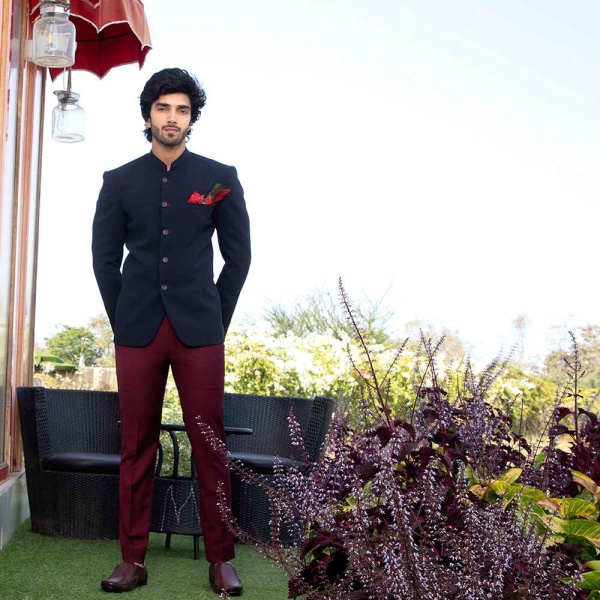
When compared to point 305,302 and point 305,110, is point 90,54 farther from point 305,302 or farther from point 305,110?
point 305,110

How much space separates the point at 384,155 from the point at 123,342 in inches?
788

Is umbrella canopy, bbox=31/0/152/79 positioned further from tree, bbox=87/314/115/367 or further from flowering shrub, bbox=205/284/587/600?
tree, bbox=87/314/115/367

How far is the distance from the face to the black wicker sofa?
1233 mm

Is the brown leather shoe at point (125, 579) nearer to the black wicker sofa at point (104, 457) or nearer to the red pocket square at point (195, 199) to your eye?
the black wicker sofa at point (104, 457)

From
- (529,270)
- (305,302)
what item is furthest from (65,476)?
(529,270)

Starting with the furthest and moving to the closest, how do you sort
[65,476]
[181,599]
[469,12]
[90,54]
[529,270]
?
[469,12] → [529,270] → [90,54] → [65,476] → [181,599]

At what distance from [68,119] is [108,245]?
194 centimetres

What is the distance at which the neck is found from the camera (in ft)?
12.0

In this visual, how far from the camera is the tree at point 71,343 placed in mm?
13992

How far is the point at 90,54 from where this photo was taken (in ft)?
18.1

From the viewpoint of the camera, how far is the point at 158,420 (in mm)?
3631

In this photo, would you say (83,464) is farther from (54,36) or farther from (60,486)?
(54,36)

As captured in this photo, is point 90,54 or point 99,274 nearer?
point 99,274

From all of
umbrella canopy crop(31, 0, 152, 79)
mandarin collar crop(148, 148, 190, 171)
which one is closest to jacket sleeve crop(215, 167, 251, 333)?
mandarin collar crop(148, 148, 190, 171)
